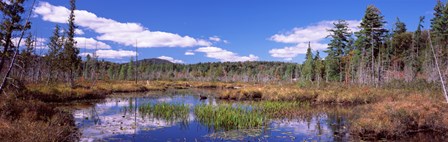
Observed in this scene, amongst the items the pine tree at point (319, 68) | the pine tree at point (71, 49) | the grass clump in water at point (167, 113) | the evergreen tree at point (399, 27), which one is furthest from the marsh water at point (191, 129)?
the evergreen tree at point (399, 27)

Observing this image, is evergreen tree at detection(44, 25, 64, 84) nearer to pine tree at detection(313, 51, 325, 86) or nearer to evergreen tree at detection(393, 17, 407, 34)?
pine tree at detection(313, 51, 325, 86)

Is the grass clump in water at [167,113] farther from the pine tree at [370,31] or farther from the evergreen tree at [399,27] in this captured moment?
the evergreen tree at [399,27]

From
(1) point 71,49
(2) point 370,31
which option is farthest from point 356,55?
(1) point 71,49

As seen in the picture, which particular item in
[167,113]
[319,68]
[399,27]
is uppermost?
[399,27]

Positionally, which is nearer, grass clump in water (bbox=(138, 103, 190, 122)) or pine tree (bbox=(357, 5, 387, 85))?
grass clump in water (bbox=(138, 103, 190, 122))

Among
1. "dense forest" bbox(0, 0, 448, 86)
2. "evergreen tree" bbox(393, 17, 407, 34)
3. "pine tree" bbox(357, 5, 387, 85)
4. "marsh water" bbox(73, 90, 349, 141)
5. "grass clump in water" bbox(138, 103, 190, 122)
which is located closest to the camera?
"marsh water" bbox(73, 90, 349, 141)

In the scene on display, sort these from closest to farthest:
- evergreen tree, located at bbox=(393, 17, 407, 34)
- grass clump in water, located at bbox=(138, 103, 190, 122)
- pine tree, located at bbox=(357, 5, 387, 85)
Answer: grass clump in water, located at bbox=(138, 103, 190, 122), pine tree, located at bbox=(357, 5, 387, 85), evergreen tree, located at bbox=(393, 17, 407, 34)

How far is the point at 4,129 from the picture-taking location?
10258 millimetres

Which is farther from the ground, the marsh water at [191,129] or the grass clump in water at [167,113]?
the grass clump in water at [167,113]

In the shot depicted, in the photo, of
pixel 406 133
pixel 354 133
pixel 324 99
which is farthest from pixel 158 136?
pixel 324 99

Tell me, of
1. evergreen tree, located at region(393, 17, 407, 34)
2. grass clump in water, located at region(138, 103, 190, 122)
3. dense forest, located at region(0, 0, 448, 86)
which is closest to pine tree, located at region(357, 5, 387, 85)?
dense forest, located at region(0, 0, 448, 86)

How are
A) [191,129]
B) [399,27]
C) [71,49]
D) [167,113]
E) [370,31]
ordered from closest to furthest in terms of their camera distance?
1. [191,129]
2. [167,113]
3. [71,49]
4. [370,31]
5. [399,27]

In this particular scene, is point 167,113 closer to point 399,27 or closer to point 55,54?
point 55,54

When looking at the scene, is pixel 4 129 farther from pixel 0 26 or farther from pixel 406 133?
pixel 406 133
